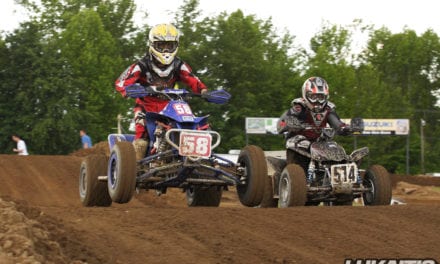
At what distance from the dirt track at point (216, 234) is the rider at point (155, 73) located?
7.60 feet

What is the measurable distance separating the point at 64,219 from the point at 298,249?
2.73 metres

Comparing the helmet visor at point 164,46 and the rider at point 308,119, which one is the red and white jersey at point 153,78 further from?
the rider at point 308,119

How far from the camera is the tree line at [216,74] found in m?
58.4

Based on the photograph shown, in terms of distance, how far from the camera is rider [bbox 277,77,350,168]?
583 inches

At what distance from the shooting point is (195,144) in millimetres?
11828

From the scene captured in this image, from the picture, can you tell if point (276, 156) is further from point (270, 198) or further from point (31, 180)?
point (31, 180)

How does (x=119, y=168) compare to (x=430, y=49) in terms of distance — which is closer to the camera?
(x=119, y=168)

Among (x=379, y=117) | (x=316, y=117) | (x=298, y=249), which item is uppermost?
(x=379, y=117)

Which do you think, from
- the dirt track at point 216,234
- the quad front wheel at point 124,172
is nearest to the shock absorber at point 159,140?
the quad front wheel at point 124,172

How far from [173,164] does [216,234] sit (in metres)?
2.77

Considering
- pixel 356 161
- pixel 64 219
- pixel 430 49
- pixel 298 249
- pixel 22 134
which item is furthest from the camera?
pixel 430 49

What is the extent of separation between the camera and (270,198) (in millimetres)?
14633

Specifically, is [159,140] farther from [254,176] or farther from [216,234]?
[216,234]

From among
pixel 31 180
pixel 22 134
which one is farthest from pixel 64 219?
pixel 22 134
